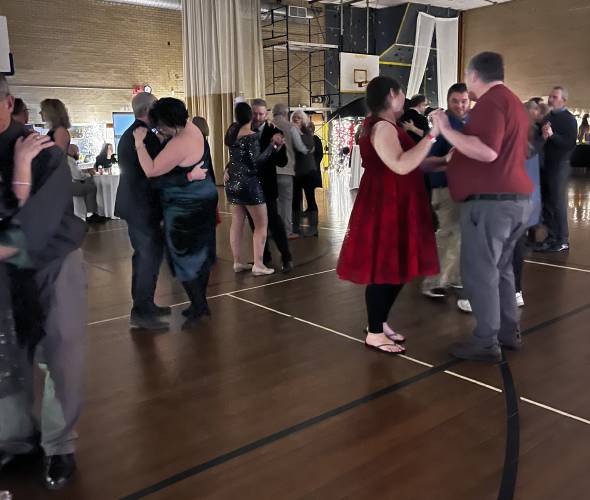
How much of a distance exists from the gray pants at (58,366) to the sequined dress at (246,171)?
248 centimetres

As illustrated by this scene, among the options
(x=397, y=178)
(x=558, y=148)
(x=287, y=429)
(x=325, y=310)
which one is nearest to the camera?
(x=287, y=429)

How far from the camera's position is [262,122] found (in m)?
4.45

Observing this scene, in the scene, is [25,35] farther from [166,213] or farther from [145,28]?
[166,213]

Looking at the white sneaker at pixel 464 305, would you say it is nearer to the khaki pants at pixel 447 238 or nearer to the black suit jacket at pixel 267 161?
the khaki pants at pixel 447 238

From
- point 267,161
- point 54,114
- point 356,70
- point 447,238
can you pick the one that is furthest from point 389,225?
point 356,70

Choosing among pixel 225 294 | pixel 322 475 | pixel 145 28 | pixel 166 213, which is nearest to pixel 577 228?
pixel 225 294

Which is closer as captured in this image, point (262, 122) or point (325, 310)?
point (325, 310)

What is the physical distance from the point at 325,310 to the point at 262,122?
1.69m

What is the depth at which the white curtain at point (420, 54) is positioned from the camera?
1456 cm

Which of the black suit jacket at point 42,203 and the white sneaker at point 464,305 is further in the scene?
the white sneaker at point 464,305

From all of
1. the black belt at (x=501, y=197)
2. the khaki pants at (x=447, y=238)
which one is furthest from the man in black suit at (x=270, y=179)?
the black belt at (x=501, y=197)

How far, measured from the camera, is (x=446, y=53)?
15445mm

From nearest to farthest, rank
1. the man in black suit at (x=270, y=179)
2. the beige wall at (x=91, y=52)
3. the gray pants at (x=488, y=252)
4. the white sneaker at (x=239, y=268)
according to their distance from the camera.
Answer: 1. the gray pants at (x=488, y=252)
2. the man in black suit at (x=270, y=179)
3. the white sneaker at (x=239, y=268)
4. the beige wall at (x=91, y=52)

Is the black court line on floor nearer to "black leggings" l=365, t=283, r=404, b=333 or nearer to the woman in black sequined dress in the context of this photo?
"black leggings" l=365, t=283, r=404, b=333
